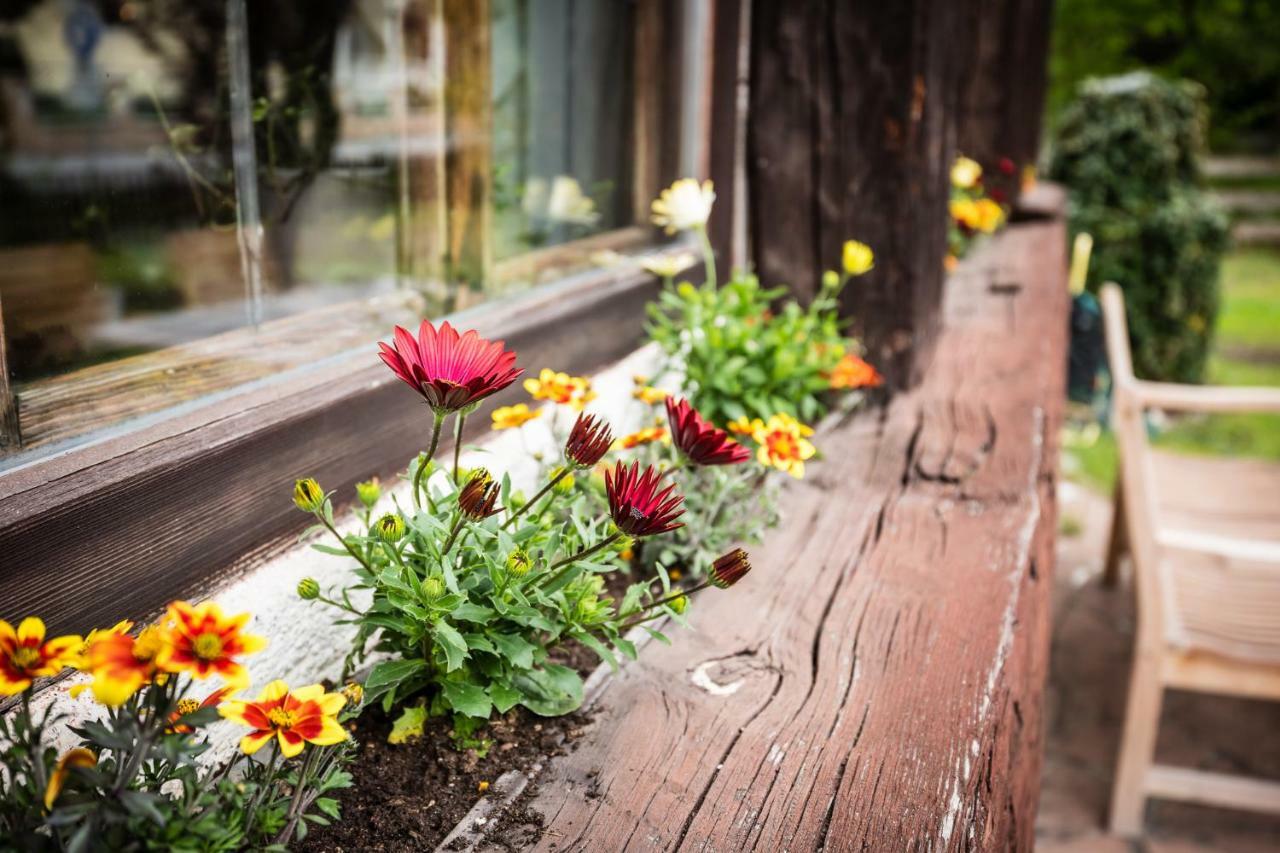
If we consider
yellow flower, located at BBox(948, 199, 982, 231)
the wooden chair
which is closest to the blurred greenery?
yellow flower, located at BBox(948, 199, 982, 231)

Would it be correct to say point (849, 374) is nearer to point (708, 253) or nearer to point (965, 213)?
point (708, 253)

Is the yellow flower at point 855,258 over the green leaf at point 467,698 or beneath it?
over

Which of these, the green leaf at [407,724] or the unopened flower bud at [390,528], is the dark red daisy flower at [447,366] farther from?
the green leaf at [407,724]

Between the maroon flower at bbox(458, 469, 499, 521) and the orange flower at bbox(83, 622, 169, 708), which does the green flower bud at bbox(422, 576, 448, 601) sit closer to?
the maroon flower at bbox(458, 469, 499, 521)

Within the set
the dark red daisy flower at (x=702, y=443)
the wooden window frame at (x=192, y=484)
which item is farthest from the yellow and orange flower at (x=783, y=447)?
the wooden window frame at (x=192, y=484)

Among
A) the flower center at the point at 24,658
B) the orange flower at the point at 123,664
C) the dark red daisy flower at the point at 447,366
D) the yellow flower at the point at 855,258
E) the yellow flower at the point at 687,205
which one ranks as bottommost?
the flower center at the point at 24,658

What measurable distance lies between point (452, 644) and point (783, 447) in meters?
0.51

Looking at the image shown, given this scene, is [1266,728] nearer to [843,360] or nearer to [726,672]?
[843,360]

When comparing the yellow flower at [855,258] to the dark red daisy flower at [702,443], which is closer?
the dark red daisy flower at [702,443]

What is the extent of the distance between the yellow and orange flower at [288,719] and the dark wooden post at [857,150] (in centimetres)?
154

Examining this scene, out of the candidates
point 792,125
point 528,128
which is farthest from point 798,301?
point 528,128

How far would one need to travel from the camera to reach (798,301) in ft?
7.11

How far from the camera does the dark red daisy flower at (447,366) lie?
82 cm

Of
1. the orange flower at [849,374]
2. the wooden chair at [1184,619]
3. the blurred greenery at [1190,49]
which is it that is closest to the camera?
the orange flower at [849,374]
